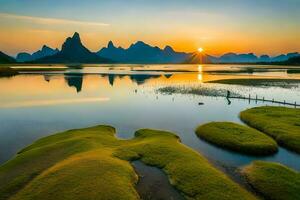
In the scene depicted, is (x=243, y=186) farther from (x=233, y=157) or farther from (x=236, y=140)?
(x=236, y=140)

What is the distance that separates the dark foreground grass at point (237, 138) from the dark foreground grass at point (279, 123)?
2.39m

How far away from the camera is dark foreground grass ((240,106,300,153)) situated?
42906 millimetres

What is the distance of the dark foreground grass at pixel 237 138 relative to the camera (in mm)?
39969

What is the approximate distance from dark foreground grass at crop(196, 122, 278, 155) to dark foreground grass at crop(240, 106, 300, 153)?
2387mm

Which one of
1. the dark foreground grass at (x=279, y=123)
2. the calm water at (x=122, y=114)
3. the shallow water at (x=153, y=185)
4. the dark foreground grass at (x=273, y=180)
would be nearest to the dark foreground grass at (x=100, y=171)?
the shallow water at (x=153, y=185)

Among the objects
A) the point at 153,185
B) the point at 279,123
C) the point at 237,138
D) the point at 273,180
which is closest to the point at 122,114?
the point at 237,138

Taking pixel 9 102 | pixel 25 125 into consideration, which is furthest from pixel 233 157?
pixel 9 102

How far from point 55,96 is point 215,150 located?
7036cm

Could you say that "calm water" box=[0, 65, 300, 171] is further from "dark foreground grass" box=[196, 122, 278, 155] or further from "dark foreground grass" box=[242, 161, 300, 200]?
"dark foreground grass" box=[242, 161, 300, 200]

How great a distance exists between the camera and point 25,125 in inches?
2178

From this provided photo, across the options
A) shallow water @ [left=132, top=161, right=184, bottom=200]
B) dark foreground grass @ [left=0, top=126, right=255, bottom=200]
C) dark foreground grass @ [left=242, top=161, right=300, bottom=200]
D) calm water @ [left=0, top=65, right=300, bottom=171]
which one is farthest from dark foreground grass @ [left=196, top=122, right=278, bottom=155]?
shallow water @ [left=132, top=161, right=184, bottom=200]

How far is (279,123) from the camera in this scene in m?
51.5

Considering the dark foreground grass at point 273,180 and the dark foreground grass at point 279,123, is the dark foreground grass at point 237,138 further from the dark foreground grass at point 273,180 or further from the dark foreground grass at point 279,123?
the dark foreground grass at point 273,180

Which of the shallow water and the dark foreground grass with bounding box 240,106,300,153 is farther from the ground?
the dark foreground grass with bounding box 240,106,300,153
